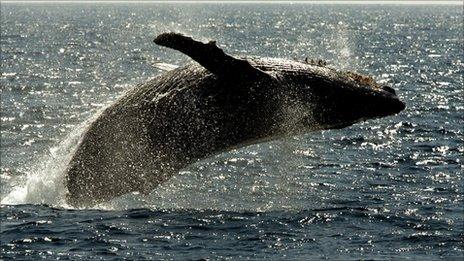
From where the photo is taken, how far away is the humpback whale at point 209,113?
15.8 m

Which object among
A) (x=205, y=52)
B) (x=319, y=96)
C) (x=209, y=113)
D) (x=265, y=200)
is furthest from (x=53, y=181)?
(x=319, y=96)

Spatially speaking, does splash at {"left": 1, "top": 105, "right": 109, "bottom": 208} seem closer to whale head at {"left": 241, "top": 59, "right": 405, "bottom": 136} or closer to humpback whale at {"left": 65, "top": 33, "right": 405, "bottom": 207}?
humpback whale at {"left": 65, "top": 33, "right": 405, "bottom": 207}

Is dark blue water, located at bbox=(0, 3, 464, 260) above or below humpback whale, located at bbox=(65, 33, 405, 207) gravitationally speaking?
below

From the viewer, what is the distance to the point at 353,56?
91.0 meters

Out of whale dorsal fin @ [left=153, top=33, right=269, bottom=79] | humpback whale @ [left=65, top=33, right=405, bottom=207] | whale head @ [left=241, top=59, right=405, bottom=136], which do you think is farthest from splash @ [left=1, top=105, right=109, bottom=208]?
whale head @ [left=241, top=59, right=405, bottom=136]

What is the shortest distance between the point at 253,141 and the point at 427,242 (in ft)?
14.8

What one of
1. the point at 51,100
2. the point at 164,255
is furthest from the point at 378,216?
the point at 51,100

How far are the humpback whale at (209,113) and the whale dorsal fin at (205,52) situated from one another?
0.11 feet

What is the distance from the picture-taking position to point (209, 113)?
52.1 feet

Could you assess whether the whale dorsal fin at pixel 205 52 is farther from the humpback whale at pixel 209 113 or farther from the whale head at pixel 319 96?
the whale head at pixel 319 96

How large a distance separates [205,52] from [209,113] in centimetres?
139

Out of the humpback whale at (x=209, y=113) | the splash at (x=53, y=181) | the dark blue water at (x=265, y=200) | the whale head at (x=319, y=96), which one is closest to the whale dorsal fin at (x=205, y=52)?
the humpback whale at (x=209, y=113)

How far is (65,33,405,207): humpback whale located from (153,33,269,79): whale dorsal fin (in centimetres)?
3

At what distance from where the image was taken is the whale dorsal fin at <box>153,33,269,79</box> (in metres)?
15.0
